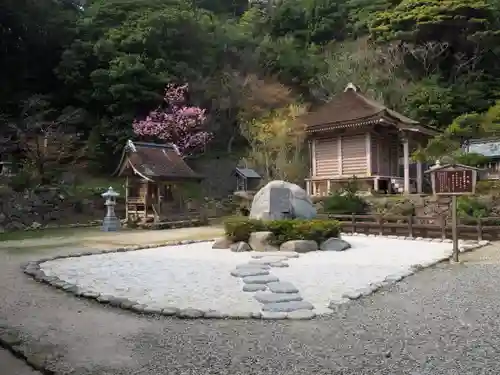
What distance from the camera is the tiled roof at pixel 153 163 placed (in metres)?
19.6

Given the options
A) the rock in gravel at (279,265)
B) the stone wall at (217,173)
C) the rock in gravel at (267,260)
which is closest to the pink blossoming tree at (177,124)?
the stone wall at (217,173)

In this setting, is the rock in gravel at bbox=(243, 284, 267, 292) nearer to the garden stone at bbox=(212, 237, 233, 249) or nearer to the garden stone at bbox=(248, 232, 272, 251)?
the garden stone at bbox=(248, 232, 272, 251)

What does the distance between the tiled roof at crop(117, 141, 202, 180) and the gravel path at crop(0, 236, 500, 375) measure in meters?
13.2

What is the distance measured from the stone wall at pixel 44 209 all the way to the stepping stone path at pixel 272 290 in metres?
13.9

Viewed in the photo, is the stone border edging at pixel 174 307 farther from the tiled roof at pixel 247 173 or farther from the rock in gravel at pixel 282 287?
the tiled roof at pixel 247 173

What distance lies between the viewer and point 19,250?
1241 centimetres

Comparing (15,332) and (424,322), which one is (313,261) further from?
(15,332)

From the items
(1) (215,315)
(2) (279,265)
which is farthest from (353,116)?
(1) (215,315)

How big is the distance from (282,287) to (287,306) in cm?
101

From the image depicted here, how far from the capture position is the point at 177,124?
27750 mm

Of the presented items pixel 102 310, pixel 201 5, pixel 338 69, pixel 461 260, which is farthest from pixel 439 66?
pixel 102 310

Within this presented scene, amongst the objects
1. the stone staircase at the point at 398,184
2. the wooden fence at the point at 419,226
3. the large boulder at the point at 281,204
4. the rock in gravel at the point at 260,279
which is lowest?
the rock in gravel at the point at 260,279

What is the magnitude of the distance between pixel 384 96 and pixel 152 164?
716 inches

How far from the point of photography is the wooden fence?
1300cm
